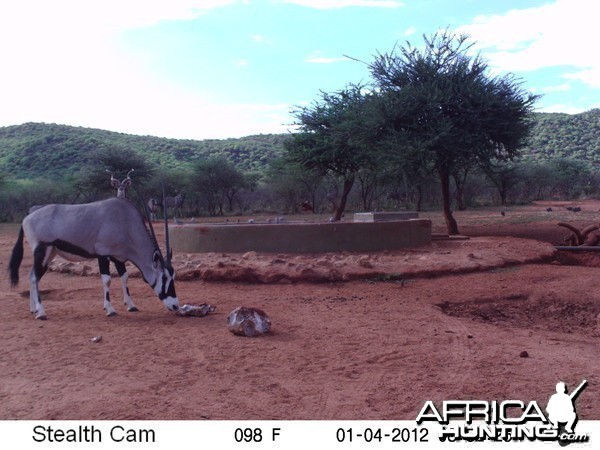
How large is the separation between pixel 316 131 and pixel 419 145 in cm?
681

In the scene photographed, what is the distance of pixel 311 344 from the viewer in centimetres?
652

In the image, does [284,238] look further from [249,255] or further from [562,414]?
[562,414]

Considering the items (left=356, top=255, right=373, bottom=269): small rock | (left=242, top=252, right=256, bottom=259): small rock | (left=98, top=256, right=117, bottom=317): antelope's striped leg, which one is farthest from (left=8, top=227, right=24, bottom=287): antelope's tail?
(left=356, top=255, right=373, bottom=269): small rock

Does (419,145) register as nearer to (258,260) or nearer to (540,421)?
(258,260)

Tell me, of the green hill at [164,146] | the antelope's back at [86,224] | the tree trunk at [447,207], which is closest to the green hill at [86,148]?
the green hill at [164,146]

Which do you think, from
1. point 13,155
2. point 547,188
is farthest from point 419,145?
point 13,155

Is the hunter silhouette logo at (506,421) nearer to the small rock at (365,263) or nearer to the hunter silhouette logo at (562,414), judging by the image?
the hunter silhouette logo at (562,414)

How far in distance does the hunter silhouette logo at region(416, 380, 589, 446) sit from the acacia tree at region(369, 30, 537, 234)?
47.5ft

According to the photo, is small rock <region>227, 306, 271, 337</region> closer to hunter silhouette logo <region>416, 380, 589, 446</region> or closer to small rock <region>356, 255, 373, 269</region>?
hunter silhouette logo <region>416, 380, 589, 446</region>

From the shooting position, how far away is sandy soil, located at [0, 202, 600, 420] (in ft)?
15.4

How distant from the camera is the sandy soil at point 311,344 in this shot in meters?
4.68

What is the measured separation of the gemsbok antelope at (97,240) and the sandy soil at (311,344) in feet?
1.61

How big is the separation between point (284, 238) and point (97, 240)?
6027 millimetres

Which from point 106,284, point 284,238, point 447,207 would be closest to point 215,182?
point 447,207
